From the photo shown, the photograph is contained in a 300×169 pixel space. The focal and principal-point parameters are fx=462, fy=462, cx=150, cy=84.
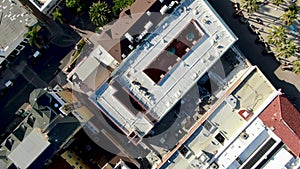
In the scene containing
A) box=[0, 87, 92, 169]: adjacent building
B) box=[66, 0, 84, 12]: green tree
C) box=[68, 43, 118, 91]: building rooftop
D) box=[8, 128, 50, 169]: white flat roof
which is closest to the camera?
box=[8, 128, 50, 169]: white flat roof

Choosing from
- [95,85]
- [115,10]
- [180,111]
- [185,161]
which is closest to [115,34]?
[115,10]

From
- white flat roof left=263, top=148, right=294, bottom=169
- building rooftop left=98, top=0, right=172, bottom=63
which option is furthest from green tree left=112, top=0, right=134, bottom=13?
white flat roof left=263, top=148, right=294, bottom=169

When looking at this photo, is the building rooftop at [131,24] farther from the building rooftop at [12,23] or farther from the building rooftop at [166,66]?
the building rooftop at [12,23]

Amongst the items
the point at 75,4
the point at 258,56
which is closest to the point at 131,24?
the point at 75,4

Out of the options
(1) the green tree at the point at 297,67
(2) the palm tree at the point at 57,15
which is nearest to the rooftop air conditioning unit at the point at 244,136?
(1) the green tree at the point at 297,67

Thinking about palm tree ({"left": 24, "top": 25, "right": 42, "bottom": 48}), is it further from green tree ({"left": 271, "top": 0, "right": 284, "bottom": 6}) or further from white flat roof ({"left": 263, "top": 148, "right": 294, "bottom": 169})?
white flat roof ({"left": 263, "top": 148, "right": 294, "bottom": 169})

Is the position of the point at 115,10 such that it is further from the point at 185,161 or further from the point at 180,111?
the point at 185,161
